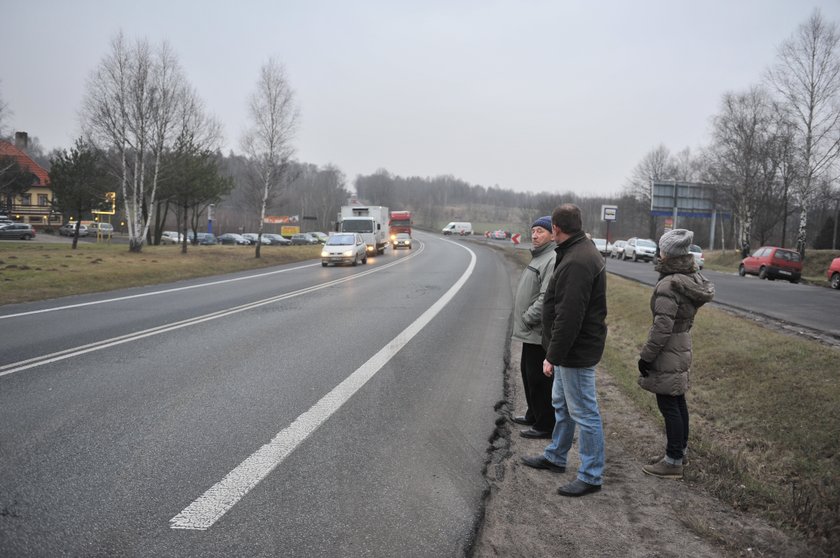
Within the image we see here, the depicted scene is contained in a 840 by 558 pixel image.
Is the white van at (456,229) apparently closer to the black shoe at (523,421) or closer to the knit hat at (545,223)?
the black shoe at (523,421)

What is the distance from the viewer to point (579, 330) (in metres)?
3.90

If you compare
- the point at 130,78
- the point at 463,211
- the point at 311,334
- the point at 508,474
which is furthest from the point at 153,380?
the point at 463,211

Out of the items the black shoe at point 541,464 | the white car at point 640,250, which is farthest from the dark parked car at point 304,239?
the black shoe at point 541,464

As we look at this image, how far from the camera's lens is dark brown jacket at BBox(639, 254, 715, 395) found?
4094mm

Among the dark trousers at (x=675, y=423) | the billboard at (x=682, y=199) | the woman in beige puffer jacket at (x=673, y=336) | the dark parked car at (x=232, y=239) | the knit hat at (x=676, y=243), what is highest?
the billboard at (x=682, y=199)

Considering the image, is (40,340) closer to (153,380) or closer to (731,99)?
(153,380)

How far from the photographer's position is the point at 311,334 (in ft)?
30.6

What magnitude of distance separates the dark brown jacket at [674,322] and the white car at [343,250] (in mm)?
23146

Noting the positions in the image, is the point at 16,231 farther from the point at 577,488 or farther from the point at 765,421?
the point at 765,421

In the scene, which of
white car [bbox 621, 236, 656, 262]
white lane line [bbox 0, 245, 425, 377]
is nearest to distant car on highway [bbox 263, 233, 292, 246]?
white car [bbox 621, 236, 656, 262]

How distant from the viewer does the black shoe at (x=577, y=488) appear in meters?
3.84

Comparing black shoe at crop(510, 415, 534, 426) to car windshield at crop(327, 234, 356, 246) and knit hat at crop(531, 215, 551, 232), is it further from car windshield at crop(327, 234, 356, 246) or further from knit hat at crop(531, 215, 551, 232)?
car windshield at crop(327, 234, 356, 246)

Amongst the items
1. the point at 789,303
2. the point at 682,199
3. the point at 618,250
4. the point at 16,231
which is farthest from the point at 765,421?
the point at 16,231

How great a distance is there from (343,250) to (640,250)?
22275 millimetres
